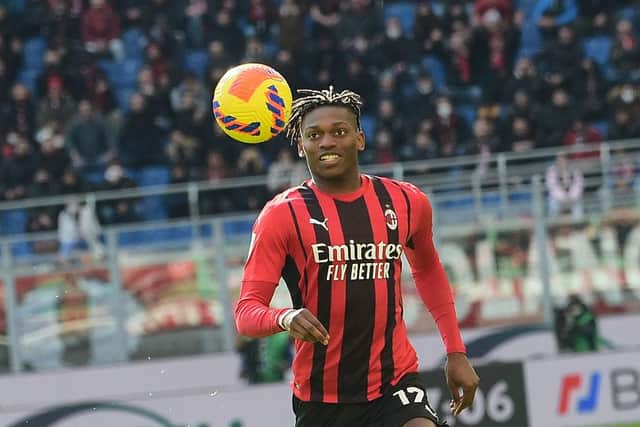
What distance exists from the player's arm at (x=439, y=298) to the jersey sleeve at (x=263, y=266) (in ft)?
1.94

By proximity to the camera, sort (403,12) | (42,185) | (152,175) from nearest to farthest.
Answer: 1. (42,185)
2. (152,175)
3. (403,12)

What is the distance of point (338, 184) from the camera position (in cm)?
555

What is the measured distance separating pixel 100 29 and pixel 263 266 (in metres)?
15.0

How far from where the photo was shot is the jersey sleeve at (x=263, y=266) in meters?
5.18

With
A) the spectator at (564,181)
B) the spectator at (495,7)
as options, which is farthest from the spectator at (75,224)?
the spectator at (495,7)

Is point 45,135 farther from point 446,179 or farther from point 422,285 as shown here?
point 422,285

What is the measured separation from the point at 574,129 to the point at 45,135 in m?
6.59

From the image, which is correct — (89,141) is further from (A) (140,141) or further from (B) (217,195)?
(B) (217,195)

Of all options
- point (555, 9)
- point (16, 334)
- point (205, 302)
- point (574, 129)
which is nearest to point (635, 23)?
point (555, 9)

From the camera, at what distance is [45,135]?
17.7m

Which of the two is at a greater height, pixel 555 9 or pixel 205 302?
pixel 555 9

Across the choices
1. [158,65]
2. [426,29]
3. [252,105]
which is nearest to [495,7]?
[426,29]

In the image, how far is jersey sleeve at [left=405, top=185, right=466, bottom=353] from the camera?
569 cm

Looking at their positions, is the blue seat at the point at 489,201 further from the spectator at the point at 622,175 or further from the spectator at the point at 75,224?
the spectator at the point at 75,224
